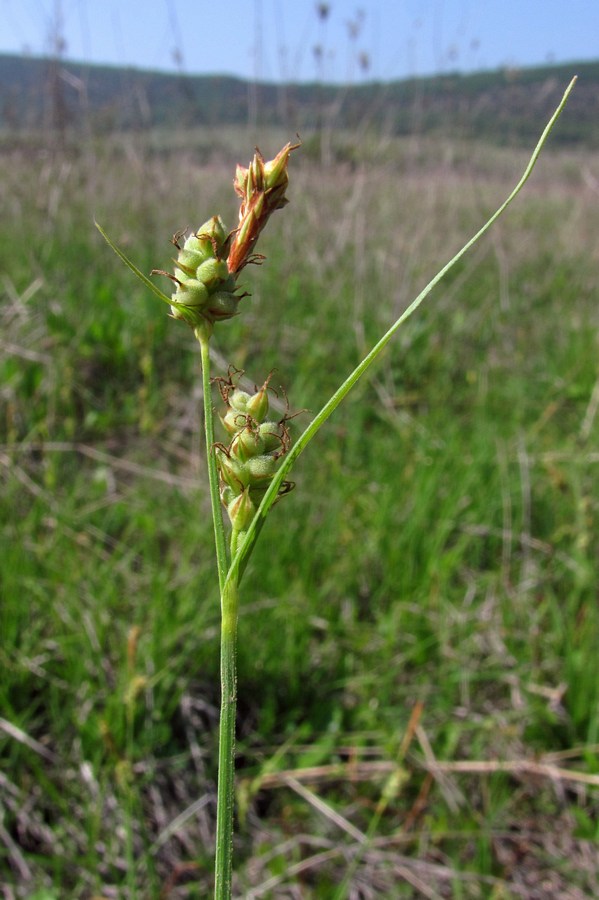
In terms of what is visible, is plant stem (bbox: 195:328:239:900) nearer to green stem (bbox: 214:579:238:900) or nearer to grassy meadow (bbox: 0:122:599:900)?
green stem (bbox: 214:579:238:900)

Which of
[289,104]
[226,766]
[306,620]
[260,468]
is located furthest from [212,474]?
[289,104]

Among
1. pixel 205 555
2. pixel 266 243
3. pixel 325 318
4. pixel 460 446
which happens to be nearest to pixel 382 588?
pixel 205 555

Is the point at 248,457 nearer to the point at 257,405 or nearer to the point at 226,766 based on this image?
the point at 257,405

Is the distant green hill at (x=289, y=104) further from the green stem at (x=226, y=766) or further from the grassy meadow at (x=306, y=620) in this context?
the green stem at (x=226, y=766)

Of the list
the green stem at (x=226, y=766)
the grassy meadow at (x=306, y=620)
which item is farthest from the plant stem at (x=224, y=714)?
the grassy meadow at (x=306, y=620)

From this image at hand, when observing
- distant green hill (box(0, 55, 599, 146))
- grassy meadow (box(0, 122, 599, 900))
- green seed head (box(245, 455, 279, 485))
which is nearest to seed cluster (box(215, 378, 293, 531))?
green seed head (box(245, 455, 279, 485))

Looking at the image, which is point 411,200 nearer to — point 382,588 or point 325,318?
point 325,318
